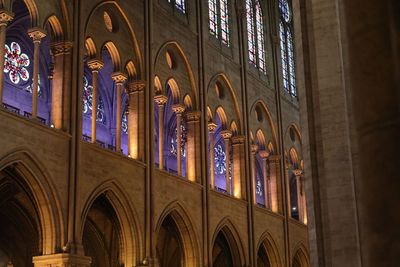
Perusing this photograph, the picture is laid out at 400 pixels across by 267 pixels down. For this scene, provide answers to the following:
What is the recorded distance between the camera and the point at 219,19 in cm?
2861

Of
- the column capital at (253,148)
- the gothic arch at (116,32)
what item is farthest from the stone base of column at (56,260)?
the column capital at (253,148)

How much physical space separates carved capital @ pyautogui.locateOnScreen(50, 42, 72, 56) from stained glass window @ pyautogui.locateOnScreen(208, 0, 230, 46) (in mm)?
9980

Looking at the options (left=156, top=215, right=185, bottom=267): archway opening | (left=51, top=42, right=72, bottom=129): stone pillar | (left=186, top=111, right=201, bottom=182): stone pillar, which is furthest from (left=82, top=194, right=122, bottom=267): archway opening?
(left=51, top=42, right=72, bottom=129): stone pillar

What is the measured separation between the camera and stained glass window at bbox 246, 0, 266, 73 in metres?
31.5

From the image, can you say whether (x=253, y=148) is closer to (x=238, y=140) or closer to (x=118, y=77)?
(x=238, y=140)

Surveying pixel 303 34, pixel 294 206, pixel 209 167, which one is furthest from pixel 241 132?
pixel 294 206

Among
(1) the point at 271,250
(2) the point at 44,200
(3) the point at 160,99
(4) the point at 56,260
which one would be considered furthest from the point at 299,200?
(2) the point at 44,200

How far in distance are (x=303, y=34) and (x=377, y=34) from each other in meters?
10.2

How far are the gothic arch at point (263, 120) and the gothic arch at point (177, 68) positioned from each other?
5.08 metres

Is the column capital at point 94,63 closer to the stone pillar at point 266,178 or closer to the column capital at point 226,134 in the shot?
the column capital at point 226,134

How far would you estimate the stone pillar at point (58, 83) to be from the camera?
18.4 m

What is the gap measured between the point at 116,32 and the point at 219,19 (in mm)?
7958

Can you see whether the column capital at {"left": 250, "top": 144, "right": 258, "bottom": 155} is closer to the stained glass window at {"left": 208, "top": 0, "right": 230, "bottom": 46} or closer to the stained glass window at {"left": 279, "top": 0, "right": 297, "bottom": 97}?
the stained glass window at {"left": 208, "top": 0, "right": 230, "bottom": 46}

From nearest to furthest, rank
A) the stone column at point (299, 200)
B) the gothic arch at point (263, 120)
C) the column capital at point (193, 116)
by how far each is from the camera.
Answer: the column capital at point (193, 116), the gothic arch at point (263, 120), the stone column at point (299, 200)
